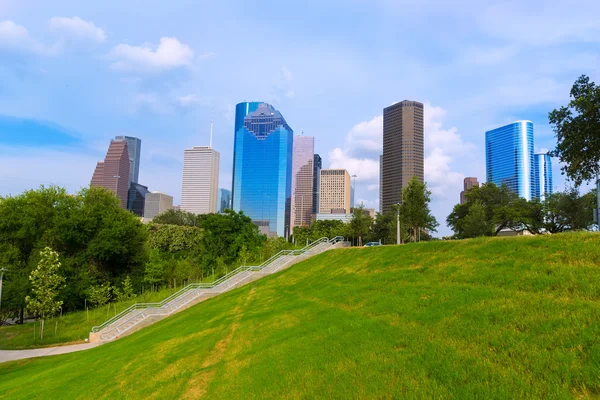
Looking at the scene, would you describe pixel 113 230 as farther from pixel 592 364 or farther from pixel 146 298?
pixel 592 364

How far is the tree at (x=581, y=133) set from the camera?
2375 centimetres

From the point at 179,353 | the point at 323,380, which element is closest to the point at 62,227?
the point at 179,353

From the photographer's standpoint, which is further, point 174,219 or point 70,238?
point 174,219

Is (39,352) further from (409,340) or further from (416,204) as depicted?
(416,204)

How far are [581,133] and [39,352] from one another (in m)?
41.9

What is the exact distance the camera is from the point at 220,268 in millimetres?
46750

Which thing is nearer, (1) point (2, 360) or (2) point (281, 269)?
(1) point (2, 360)

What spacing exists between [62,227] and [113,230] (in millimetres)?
5244

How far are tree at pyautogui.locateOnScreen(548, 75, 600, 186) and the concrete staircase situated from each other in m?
18.8

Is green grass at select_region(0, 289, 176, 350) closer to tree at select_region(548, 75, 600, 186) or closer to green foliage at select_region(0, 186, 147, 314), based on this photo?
green foliage at select_region(0, 186, 147, 314)

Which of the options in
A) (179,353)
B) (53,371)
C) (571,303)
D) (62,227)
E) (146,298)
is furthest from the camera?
(62,227)

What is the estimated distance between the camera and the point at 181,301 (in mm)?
30078

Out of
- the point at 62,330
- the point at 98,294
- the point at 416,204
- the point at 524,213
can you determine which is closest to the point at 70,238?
the point at 98,294

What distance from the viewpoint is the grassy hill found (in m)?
6.05
